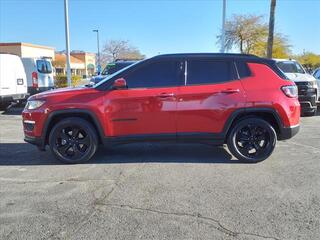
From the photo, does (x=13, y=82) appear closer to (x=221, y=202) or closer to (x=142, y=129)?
(x=142, y=129)

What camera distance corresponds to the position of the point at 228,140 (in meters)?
6.21

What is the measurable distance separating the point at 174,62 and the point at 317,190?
A: 2972mm

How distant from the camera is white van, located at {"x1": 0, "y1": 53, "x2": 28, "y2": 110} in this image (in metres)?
12.9

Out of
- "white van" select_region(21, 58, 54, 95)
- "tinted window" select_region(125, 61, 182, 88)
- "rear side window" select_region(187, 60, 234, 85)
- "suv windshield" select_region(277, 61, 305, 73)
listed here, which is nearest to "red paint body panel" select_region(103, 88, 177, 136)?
"tinted window" select_region(125, 61, 182, 88)

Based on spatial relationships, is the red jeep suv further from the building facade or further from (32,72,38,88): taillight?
the building facade

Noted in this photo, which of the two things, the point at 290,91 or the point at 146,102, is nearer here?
the point at 146,102

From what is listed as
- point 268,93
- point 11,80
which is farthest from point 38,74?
point 268,93

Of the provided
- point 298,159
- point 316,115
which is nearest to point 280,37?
point 316,115

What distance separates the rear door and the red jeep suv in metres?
0.02

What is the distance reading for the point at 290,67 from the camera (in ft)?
43.9

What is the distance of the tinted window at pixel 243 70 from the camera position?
610cm

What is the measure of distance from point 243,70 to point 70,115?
3.01 meters

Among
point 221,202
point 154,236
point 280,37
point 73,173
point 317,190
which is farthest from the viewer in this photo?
point 280,37

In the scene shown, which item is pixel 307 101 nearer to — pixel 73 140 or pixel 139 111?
pixel 139 111
